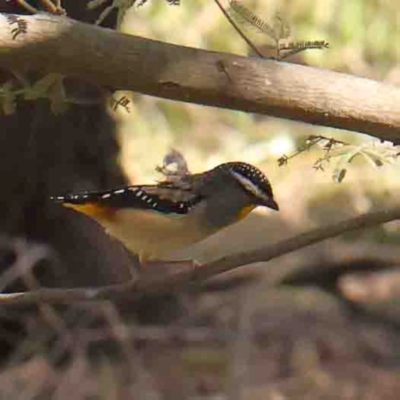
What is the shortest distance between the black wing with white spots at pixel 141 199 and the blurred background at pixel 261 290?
2.06 meters

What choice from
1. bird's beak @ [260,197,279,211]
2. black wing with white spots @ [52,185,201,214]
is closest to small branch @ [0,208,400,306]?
black wing with white spots @ [52,185,201,214]

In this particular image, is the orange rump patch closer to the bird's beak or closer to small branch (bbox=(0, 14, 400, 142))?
the bird's beak

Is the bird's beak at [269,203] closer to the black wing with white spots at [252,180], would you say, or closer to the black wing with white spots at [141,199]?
the black wing with white spots at [252,180]

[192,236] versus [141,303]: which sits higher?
[192,236]

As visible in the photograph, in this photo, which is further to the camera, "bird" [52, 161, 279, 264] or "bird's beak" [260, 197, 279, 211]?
"bird's beak" [260, 197, 279, 211]

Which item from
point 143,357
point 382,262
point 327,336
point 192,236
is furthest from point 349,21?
point 192,236

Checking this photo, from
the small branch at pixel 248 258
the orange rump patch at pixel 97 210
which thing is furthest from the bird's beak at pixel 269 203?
the small branch at pixel 248 258

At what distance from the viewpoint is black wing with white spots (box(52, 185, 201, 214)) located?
3.68 meters

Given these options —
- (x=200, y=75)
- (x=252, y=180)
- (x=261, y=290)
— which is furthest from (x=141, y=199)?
(x=261, y=290)

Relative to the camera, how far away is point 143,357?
6910mm

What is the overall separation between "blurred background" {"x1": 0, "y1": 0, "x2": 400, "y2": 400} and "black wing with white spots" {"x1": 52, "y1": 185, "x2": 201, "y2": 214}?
206 cm

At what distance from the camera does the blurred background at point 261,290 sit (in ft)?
21.8

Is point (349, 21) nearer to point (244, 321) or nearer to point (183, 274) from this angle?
point (244, 321)

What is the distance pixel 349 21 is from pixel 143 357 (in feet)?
11.0
